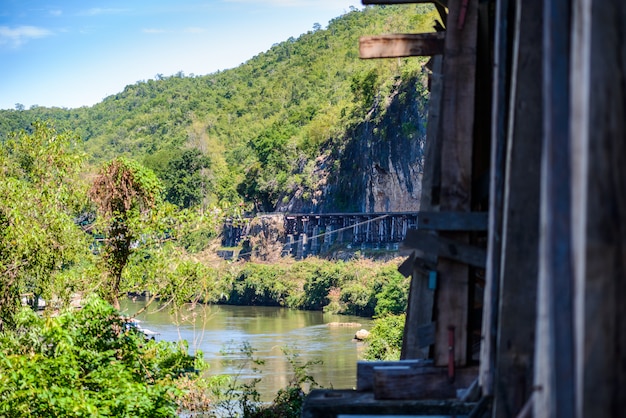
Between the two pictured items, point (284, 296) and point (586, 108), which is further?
point (284, 296)

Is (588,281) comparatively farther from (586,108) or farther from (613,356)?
(586,108)

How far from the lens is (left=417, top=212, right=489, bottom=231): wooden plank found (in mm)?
3777

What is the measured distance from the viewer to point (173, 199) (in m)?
81.9

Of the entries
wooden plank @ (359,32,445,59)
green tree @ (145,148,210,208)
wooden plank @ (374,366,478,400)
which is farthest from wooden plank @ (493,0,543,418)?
green tree @ (145,148,210,208)

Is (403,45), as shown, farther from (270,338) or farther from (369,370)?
(270,338)

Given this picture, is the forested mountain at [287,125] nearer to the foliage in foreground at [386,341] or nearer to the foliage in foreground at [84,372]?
the foliage in foreground at [386,341]

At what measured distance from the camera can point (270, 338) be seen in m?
38.2

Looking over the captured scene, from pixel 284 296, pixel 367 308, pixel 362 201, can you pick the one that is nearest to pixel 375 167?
pixel 362 201

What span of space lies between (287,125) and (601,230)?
93172mm

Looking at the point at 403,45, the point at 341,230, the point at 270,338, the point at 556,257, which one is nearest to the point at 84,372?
the point at 403,45

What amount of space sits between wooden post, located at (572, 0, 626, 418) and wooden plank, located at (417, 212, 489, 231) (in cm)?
194

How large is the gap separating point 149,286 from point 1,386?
6.38 metres

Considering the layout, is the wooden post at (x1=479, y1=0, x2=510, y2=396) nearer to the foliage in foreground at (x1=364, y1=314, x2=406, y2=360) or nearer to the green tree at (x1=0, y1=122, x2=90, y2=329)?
the green tree at (x1=0, y1=122, x2=90, y2=329)

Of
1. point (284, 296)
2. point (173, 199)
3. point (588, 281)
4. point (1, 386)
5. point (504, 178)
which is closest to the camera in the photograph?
point (588, 281)
